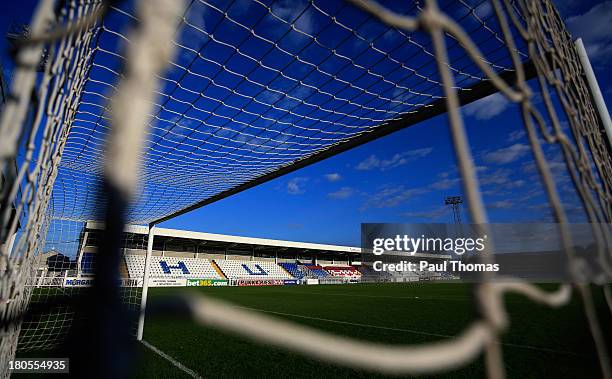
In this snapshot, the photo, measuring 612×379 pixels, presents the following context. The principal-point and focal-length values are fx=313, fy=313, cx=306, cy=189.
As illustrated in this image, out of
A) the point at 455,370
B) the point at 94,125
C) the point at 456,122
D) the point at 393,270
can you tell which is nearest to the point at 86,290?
the point at 456,122

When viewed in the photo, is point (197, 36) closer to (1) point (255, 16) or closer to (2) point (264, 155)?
(1) point (255, 16)

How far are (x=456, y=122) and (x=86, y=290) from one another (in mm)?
626

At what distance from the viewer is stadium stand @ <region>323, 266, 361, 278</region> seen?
33.2m

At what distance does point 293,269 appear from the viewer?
30531 mm

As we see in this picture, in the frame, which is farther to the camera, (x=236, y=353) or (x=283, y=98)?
(x=236, y=353)

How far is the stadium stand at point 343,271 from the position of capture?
33234 mm

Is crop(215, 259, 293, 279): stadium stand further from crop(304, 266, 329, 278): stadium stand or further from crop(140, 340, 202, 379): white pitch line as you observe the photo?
crop(140, 340, 202, 379): white pitch line

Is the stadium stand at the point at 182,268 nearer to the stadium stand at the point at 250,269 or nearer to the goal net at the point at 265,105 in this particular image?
the stadium stand at the point at 250,269

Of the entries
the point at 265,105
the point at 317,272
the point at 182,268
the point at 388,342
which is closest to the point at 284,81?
the point at 265,105

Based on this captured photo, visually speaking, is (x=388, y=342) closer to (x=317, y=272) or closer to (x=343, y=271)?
(x=317, y=272)

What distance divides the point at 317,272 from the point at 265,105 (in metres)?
30.7

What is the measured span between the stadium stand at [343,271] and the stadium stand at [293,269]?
4055 mm

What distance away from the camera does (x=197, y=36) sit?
6.50ft

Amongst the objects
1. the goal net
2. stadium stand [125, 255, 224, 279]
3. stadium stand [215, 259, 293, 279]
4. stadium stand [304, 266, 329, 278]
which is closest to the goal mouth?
the goal net
